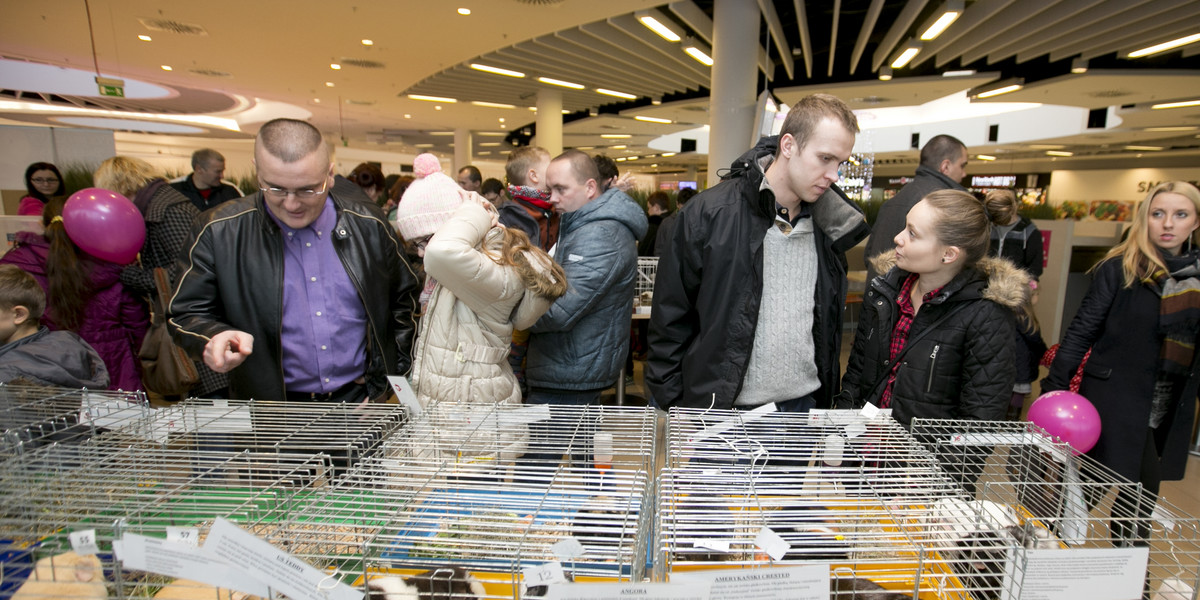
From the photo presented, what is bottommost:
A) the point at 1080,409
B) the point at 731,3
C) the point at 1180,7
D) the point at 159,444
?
the point at 1080,409

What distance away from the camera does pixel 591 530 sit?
0.90 m

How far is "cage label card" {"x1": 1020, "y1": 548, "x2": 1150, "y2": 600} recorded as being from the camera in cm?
85

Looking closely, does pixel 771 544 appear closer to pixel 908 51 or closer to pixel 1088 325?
pixel 1088 325

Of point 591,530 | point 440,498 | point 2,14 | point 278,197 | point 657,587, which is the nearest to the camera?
point 657,587

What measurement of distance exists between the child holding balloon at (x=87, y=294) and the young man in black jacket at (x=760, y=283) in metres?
2.88

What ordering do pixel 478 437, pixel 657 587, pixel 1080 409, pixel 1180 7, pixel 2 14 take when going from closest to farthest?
pixel 657 587 → pixel 478 437 → pixel 1080 409 → pixel 1180 7 → pixel 2 14

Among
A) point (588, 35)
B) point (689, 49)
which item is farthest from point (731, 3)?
point (588, 35)

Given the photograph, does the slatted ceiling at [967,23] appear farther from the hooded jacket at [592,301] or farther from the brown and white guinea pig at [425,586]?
the brown and white guinea pig at [425,586]

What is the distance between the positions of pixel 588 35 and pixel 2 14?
6.64 metres

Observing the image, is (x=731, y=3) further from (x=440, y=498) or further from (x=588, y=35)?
(x=440, y=498)

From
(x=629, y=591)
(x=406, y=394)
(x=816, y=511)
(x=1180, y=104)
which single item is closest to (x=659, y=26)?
(x=406, y=394)

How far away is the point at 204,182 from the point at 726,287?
3.88 meters

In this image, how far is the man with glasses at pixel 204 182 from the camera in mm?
3924

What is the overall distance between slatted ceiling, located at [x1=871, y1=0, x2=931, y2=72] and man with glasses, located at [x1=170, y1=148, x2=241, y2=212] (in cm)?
666
